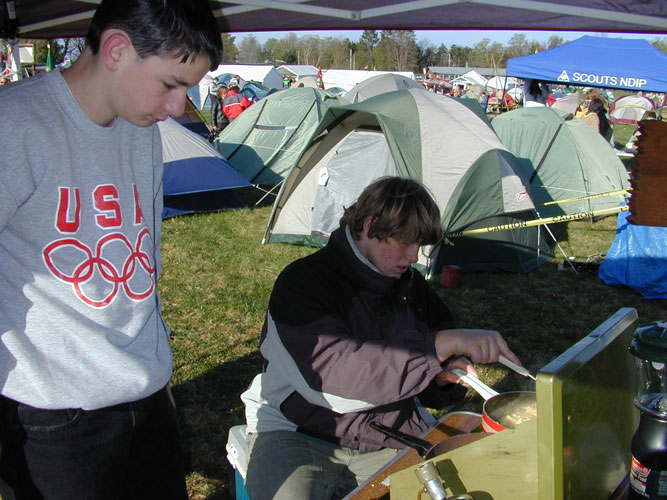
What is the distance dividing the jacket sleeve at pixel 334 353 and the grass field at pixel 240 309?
1.41 metres

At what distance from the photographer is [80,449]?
129 centimetres

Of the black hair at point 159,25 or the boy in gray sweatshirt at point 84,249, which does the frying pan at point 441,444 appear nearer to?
the boy in gray sweatshirt at point 84,249

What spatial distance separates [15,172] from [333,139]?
5.22m

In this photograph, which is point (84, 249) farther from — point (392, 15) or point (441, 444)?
point (392, 15)

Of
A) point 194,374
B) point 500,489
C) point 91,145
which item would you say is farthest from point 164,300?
point 500,489

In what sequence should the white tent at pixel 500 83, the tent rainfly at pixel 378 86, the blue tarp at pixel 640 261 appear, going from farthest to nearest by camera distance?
the white tent at pixel 500 83
the tent rainfly at pixel 378 86
the blue tarp at pixel 640 261

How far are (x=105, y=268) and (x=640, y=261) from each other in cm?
549

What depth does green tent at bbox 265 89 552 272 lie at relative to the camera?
5504 mm

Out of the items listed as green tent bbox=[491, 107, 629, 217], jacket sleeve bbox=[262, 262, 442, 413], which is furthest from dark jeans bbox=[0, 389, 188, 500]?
green tent bbox=[491, 107, 629, 217]

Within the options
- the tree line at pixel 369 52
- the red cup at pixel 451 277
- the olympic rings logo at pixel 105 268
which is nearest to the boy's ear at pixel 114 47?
the olympic rings logo at pixel 105 268

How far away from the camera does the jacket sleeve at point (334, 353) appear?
4.84ft

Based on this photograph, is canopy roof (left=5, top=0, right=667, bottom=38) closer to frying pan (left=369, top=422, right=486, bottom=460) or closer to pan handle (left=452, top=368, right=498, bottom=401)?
pan handle (left=452, top=368, right=498, bottom=401)

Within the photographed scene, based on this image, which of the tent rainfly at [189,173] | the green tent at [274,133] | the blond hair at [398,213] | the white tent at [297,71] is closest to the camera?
the blond hair at [398,213]

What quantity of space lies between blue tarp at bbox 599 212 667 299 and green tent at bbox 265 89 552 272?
32.3 inches
